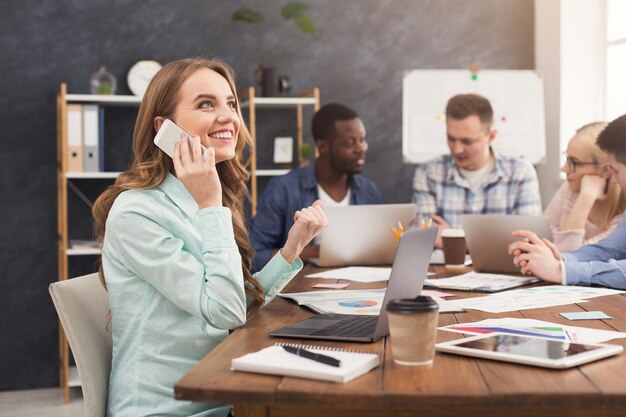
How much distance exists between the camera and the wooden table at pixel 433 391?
41.6 inches

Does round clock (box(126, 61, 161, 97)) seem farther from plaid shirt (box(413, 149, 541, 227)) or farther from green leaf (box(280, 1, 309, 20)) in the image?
plaid shirt (box(413, 149, 541, 227))

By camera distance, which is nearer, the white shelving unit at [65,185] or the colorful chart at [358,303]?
the colorful chart at [358,303]

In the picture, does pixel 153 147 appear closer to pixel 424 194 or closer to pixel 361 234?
pixel 361 234

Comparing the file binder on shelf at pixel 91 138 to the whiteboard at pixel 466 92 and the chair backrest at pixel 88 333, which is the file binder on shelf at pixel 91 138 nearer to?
the whiteboard at pixel 466 92

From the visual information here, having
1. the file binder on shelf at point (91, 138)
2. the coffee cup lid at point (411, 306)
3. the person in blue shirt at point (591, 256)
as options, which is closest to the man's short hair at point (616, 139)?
the person in blue shirt at point (591, 256)

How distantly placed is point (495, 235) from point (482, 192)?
43.6 inches

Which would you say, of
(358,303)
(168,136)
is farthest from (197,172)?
(358,303)

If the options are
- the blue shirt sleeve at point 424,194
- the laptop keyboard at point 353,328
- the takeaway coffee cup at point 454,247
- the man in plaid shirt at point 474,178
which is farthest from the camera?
the blue shirt sleeve at point 424,194

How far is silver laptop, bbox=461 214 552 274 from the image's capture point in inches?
102

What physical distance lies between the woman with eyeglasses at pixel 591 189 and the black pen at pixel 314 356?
209 centimetres

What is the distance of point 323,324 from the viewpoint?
5.12 ft

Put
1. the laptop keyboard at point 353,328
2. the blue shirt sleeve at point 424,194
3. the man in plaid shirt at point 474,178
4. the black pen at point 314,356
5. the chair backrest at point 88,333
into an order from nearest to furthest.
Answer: the black pen at point 314,356 < the laptop keyboard at point 353,328 < the chair backrest at point 88,333 < the man in plaid shirt at point 474,178 < the blue shirt sleeve at point 424,194

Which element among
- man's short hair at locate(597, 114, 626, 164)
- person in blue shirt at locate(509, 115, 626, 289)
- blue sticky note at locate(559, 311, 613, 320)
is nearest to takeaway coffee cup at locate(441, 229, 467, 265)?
person in blue shirt at locate(509, 115, 626, 289)

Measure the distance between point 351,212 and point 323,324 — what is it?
1.31 m
